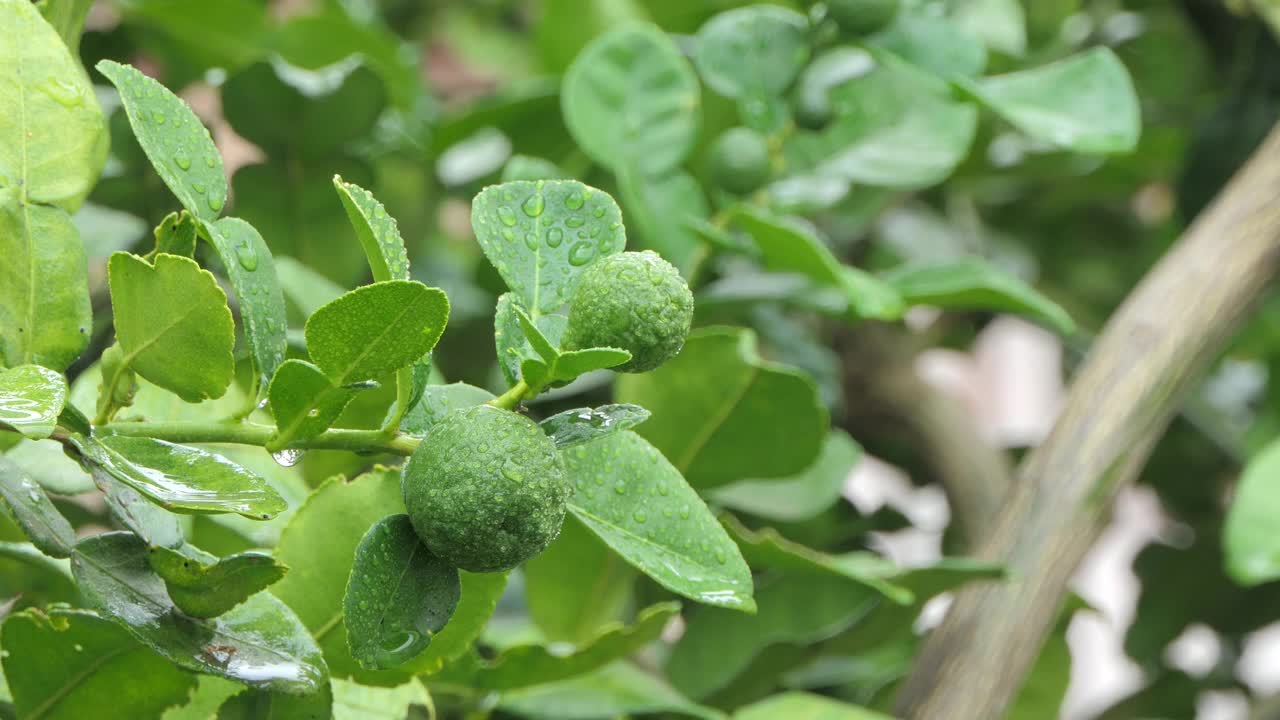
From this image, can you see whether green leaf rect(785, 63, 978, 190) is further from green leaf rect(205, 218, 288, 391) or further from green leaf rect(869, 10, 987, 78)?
green leaf rect(205, 218, 288, 391)

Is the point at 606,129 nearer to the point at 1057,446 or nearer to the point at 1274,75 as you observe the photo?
the point at 1057,446

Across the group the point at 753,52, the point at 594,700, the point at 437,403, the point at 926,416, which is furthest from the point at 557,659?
the point at 926,416

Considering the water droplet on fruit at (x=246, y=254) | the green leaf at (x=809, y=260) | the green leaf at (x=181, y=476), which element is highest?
the water droplet on fruit at (x=246, y=254)

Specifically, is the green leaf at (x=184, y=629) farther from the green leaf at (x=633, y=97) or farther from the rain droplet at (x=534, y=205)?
the green leaf at (x=633, y=97)

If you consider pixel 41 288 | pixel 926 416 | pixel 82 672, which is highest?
pixel 41 288

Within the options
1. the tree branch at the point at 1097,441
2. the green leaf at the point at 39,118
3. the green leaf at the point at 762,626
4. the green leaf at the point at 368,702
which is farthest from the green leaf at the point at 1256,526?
the green leaf at the point at 39,118

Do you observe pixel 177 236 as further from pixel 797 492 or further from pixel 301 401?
pixel 797 492
